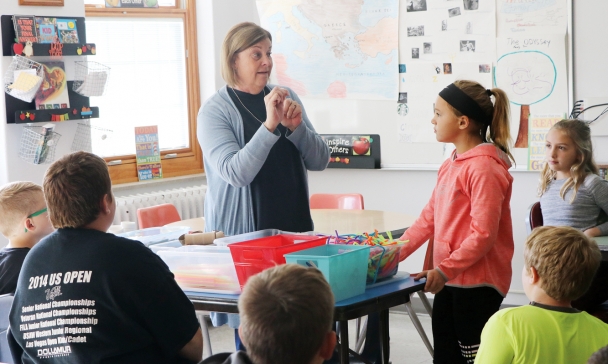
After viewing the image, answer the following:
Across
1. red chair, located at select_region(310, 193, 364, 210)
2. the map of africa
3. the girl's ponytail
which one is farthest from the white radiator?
the girl's ponytail

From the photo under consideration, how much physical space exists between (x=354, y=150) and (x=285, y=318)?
3849 mm

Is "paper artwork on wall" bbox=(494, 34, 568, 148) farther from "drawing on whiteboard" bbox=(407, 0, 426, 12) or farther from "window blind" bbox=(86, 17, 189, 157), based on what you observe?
"window blind" bbox=(86, 17, 189, 157)

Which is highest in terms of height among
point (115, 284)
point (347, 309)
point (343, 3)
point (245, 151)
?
point (343, 3)

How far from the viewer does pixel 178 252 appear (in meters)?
2.31

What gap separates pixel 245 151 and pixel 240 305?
1210mm

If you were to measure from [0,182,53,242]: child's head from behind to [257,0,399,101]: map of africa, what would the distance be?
2724 mm

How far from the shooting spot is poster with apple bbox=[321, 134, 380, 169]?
16.5 feet

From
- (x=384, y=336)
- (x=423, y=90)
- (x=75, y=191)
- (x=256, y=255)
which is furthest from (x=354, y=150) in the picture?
(x=75, y=191)

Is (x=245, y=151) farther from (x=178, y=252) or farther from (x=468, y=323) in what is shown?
(x=468, y=323)

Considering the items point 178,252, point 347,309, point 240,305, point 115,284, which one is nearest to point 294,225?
point 178,252

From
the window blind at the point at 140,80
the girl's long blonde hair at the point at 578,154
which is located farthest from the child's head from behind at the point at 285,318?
the window blind at the point at 140,80

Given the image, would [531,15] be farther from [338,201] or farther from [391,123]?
[338,201]

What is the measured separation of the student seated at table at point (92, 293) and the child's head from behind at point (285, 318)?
536mm

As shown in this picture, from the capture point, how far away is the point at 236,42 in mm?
2754
